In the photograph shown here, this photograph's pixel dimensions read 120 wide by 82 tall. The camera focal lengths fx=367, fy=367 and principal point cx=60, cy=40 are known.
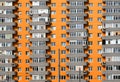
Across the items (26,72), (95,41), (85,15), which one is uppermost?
(85,15)

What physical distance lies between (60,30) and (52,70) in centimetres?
905

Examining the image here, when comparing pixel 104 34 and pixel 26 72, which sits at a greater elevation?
pixel 104 34

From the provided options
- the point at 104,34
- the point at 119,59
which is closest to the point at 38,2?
the point at 104,34

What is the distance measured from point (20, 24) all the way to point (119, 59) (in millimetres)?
23418

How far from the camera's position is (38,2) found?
271 feet

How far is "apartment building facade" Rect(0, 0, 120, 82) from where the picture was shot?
260ft

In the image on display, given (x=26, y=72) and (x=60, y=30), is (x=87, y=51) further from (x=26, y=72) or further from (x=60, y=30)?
(x=26, y=72)

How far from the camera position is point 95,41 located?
8062 centimetres

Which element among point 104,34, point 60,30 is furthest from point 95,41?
point 60,30

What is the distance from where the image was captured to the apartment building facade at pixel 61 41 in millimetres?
79250

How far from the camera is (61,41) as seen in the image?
8119 cm

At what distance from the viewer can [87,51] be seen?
80.1m

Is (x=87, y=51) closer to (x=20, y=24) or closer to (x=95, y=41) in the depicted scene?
(x=95, y=41)

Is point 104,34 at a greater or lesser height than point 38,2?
lesser
